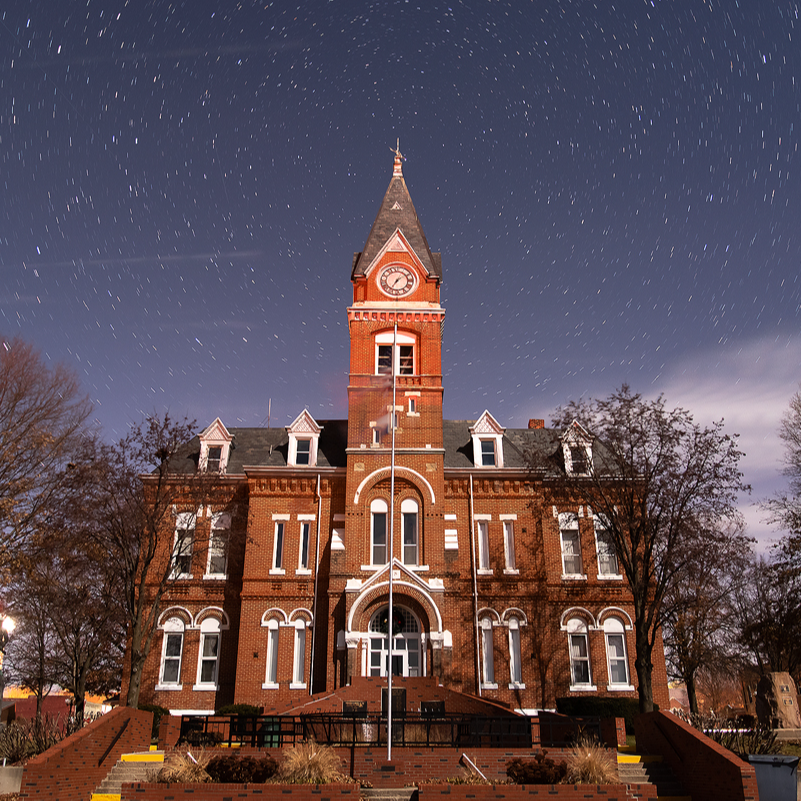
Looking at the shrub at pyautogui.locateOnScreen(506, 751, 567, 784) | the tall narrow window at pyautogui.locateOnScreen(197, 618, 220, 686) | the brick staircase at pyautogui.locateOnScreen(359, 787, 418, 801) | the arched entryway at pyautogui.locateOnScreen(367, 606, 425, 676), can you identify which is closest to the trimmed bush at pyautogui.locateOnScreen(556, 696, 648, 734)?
the arched entryway at pyautogui.locateOnScreen(367, 606, 425, 676)

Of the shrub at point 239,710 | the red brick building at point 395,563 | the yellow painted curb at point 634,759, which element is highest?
the red brick building at point 395,563

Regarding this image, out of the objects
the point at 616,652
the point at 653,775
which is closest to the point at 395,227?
the point at 616,652

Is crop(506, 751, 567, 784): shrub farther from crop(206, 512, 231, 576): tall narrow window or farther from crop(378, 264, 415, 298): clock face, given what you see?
crop(378, 264, 415, 298): clock face

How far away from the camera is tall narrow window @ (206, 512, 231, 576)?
33812 mm

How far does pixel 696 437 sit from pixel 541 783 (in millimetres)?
14088

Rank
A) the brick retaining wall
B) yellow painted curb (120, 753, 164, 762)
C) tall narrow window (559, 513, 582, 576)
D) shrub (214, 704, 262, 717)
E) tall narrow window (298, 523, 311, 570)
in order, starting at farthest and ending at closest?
1. tall narrow window (559, 513, 582, 576)
2. tall narrow window (298, 523, 311, 570)
3. shrub (214, 704, 262, 717)
4. yellow painted curb (120, 753, 164, 762)
5. the brick retaining wall

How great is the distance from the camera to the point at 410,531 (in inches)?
1276

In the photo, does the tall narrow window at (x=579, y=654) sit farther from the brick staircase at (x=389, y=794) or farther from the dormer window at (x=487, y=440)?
the brick staircase at (x=389, y=794)

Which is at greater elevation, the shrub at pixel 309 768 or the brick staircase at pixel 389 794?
the shrub at pixel 309 768

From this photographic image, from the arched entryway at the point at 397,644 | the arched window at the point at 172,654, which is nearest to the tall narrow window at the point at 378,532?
the arched entryway at the point at 397,644

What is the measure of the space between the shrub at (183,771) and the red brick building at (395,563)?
1397cm

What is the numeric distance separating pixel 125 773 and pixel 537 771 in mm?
11256

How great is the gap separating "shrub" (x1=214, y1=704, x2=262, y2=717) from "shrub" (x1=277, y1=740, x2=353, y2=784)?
13.6 m

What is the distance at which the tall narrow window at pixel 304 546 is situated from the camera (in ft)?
109
